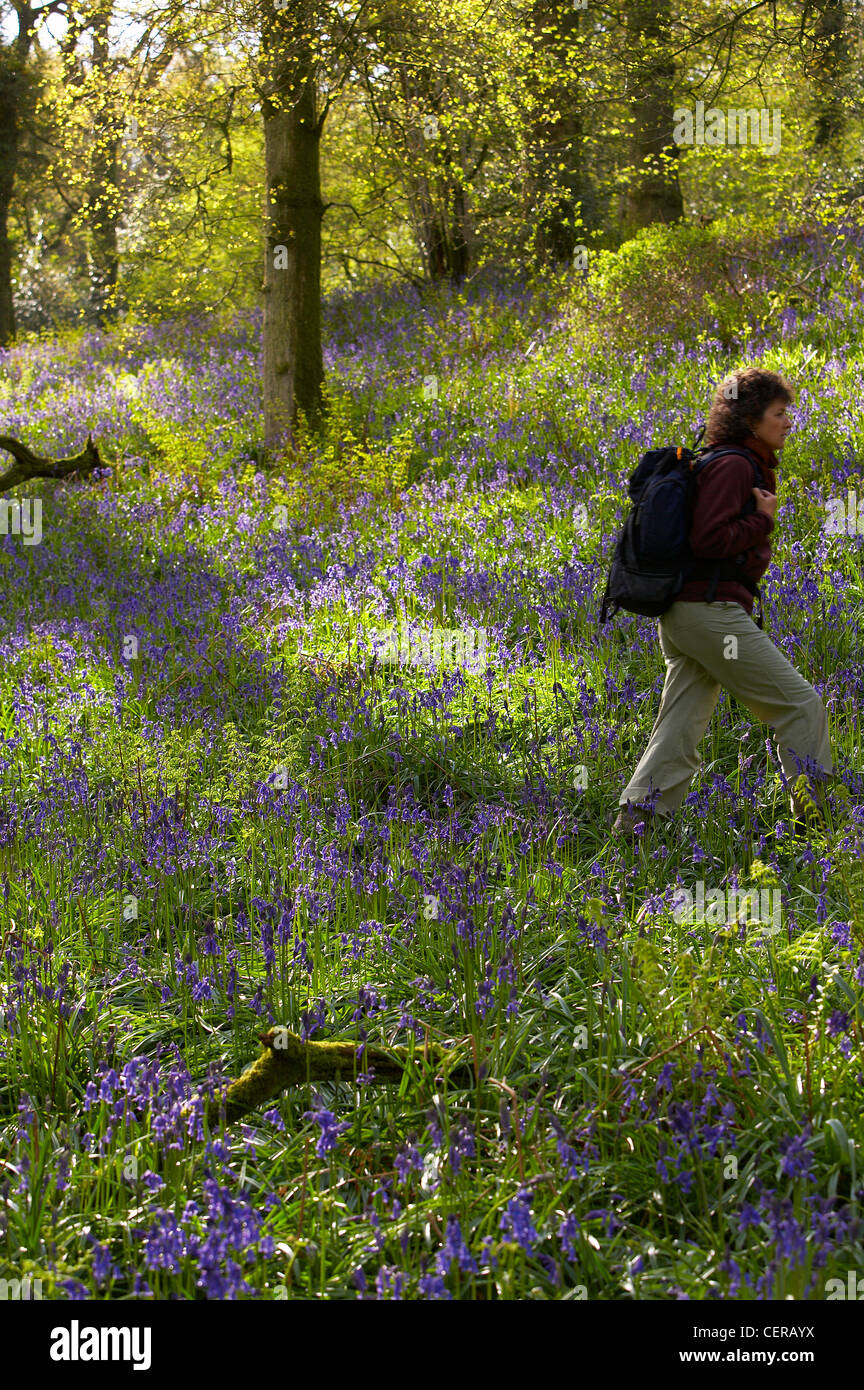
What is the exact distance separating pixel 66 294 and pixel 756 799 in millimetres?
39686

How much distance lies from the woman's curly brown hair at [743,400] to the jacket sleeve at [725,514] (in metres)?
0.17

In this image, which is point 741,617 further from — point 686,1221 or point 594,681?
point 686,1221

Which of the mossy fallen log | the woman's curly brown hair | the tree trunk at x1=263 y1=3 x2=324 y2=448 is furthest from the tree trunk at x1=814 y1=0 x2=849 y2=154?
the mossy fallen log

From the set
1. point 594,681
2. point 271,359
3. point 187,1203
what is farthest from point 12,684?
point 271,359

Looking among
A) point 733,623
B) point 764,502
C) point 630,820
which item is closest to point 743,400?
point 764,502

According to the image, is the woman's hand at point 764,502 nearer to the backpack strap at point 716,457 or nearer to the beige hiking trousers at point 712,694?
the backpack strap at point 716,457

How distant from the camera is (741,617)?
454 centimetres

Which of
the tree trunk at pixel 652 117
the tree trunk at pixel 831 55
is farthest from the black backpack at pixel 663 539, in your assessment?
the tree trunk at pixel 831 55

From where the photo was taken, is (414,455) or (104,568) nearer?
(104,568)

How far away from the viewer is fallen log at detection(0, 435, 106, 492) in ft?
34.7

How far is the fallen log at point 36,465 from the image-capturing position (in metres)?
10.6

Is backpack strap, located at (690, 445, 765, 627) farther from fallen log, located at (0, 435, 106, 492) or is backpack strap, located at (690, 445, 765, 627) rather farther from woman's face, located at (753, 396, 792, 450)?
fallen log, located at (0, 435, 106, 492)

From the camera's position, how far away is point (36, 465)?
36.4 ft
